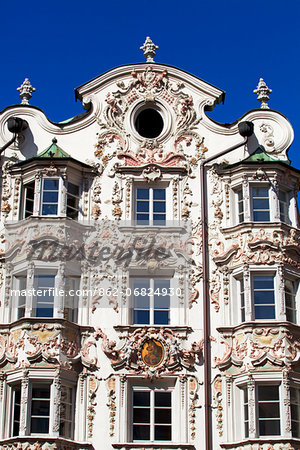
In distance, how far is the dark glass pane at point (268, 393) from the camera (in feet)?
96.8

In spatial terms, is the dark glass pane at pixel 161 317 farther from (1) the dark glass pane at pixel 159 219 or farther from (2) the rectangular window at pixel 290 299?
(2) the rectangular window at pixel 290 299

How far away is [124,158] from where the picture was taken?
109 ft

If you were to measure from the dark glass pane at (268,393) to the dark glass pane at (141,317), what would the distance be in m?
4.60

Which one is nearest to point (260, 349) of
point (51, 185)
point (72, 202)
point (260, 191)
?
point (260, 191)

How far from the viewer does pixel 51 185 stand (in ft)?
106

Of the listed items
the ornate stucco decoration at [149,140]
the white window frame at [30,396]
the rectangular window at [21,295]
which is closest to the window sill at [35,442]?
the white window frame at [30,396]

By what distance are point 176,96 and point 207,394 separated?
1167 centimetres

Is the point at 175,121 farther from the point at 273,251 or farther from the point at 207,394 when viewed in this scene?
the point at 207,394

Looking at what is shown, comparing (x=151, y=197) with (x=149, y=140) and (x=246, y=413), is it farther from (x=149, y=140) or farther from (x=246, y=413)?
(x=246, y=413)

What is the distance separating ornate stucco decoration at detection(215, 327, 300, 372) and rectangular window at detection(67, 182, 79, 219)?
7377 mm

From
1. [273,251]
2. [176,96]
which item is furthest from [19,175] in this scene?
[273,251]

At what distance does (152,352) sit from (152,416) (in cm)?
214

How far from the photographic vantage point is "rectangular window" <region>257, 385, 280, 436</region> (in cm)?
2903

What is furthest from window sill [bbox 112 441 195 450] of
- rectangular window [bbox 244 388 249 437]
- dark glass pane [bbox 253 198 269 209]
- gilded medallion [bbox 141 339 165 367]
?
dark glass pane [bbox 253 198 269 209]
